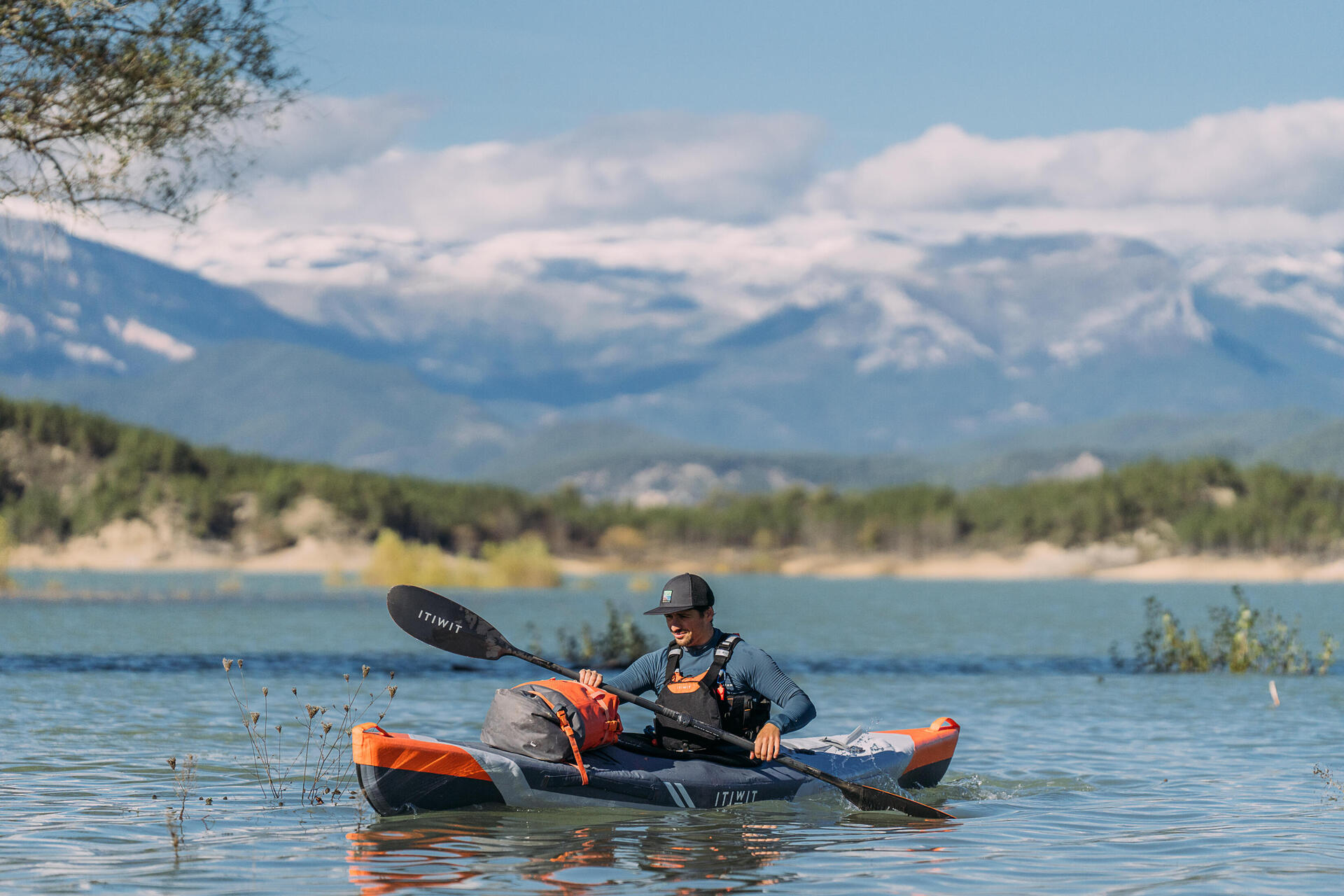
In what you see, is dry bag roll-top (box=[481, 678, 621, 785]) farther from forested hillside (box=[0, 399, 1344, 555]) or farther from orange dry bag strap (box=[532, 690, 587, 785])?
forested hillside (box=[0, 399, 1344, 555])

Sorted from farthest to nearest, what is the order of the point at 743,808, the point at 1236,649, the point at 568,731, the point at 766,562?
the point at 766,562 → the point at 1236,649 → the point at 743,808 → the point at 568,731

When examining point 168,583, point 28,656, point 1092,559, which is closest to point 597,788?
point 28,656

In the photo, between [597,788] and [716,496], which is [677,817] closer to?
[597,788]

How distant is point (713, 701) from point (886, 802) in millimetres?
1915

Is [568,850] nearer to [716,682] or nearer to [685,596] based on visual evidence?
[716,682]

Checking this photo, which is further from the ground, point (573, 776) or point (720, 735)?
point (720, 735)

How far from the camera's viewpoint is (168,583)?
83750 millimetres

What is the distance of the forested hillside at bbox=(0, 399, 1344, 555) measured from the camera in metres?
121

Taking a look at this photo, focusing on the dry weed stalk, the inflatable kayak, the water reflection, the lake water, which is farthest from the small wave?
the dry weed stalk

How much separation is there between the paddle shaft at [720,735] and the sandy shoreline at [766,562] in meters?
84.4

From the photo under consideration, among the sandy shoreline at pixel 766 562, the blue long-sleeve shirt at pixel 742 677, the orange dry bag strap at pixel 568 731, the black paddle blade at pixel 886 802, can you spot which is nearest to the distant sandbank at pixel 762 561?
the sandy shoreline at pixel 766 562

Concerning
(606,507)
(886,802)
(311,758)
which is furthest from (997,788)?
(606,507)

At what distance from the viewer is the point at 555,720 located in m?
13.1

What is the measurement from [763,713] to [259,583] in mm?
75209
